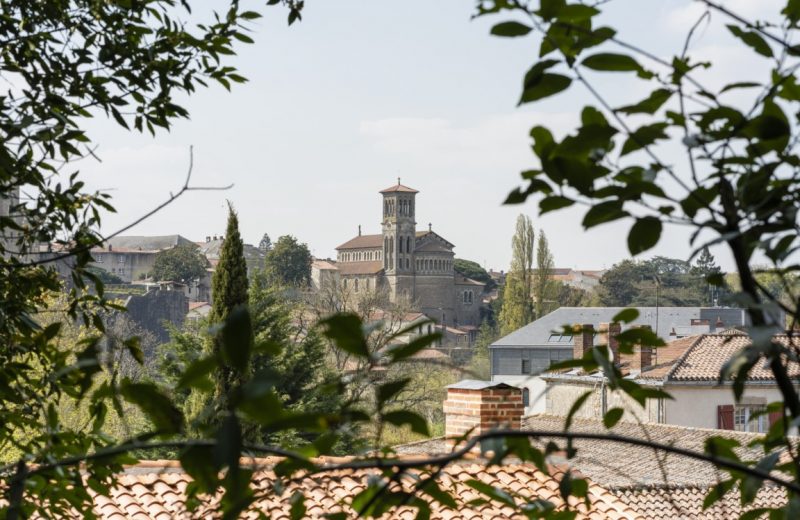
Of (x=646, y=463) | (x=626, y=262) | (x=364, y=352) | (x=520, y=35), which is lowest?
(x=646, y=463)

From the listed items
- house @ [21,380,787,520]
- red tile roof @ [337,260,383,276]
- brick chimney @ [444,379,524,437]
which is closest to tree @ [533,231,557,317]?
red tile roof @ [337,260,383,276]

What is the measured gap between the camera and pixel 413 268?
311 ft

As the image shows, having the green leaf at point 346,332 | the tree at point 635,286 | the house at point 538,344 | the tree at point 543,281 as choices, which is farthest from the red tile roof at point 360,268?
the green leaf at point 346,332

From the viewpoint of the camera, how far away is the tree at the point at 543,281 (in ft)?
214

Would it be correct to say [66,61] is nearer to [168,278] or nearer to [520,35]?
[520,35]

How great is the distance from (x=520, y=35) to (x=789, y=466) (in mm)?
606

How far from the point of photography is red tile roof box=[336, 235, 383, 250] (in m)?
98.1

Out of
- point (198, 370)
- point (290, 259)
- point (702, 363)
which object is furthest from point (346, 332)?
point (290, 259)

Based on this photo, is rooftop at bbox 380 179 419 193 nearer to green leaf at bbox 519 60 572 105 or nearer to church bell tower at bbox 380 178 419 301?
church bell tower at bbox 380 178 419 301

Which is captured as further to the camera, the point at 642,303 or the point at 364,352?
the point at 642,303

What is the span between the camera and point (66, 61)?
369cm

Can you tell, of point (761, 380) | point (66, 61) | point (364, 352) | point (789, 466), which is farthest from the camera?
point (761, 380)

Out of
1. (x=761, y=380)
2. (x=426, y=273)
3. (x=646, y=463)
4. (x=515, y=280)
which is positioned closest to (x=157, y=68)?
(x=646, y=463)

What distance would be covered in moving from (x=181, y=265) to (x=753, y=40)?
79.5 meters
